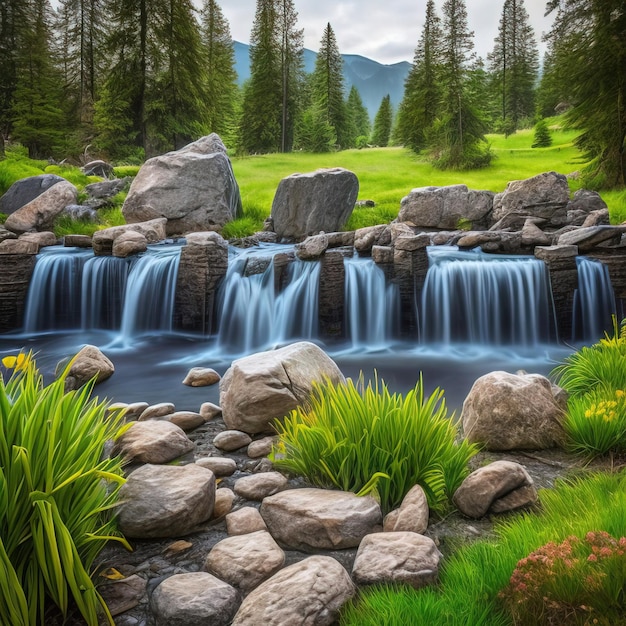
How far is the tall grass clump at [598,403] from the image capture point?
4250 mm

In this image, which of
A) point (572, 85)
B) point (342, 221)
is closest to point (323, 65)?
point (572, 85)

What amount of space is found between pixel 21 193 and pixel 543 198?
1977 cm

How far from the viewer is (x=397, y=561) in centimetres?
260

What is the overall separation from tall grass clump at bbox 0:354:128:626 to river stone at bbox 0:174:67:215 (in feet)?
65.7

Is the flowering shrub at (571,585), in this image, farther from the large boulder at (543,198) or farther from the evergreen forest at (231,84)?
the evergreen forest at (231,84)

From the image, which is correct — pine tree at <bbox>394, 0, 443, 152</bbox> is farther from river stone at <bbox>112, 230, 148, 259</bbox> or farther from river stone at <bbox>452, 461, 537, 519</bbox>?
river stone at <bbox>452, 461, 537, 519</bbox>

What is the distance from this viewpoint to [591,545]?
7.22 feet

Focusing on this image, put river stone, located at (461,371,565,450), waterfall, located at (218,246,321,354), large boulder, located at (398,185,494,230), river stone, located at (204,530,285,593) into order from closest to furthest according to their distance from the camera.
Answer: river stone, located at (204,530,285,593)
river stone, located at (461,371,565,450)
waterfall, located at (218,246,321,354)
large boulder, located at (398,185,494,230)

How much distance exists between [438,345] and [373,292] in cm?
194

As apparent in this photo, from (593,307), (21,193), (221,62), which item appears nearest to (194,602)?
(593,307)

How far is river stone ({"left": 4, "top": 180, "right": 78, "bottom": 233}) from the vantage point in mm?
17188

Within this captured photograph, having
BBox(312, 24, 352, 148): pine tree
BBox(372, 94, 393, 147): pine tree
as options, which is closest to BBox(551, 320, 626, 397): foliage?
BBox(312, 24, 352, 148): pine tree

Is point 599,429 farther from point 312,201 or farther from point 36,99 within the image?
point 36,99

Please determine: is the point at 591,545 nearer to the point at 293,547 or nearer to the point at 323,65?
the point at 293,547
